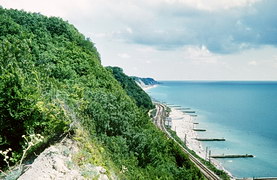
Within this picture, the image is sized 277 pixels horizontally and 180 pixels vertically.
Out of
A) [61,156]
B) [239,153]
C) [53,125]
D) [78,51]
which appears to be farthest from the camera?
[239,153]

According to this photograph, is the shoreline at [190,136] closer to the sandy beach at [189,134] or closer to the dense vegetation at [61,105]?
the sandy beach at [189,134]

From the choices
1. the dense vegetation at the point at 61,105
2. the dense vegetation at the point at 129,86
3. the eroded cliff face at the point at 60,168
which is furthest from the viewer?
the dense vegetation at the point at 129,86

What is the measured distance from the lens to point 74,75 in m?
30.4

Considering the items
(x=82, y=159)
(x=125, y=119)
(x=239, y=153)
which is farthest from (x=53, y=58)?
(x=239, y=153)

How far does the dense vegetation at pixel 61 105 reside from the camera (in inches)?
534

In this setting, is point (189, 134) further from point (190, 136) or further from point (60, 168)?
point (60, 168)

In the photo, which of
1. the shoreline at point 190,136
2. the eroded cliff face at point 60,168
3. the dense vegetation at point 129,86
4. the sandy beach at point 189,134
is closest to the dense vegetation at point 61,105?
the eroded cliff face at point 60,168

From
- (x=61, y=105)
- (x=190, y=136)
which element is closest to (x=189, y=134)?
(x=190, y=136)

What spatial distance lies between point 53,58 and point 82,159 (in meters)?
23.1

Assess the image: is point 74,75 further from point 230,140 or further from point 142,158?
point 230,140

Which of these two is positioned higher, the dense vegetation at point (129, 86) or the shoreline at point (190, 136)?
the dense vegetation at point (129, 86)

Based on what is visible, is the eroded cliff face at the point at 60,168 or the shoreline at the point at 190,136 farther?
the shoreline at the point at 190,136

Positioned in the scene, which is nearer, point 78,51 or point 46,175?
point 46,175

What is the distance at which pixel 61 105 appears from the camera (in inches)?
550
